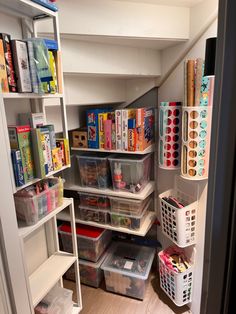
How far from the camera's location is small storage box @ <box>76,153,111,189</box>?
181 cm

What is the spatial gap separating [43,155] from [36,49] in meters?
0.48

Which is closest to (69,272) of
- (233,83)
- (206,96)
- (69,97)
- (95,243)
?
(95,243)

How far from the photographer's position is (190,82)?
138 centimetres

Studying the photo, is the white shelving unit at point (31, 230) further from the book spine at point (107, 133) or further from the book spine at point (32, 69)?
the book spine at point (107, 133)

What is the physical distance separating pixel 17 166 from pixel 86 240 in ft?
3.81

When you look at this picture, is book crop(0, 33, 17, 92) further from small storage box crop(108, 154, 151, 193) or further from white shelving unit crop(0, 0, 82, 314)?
small storage box crop(108, 154, 151, 193)

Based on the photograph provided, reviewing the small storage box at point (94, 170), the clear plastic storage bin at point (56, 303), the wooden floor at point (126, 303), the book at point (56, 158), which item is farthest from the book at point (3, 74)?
the wooden floor at point (126, 303)

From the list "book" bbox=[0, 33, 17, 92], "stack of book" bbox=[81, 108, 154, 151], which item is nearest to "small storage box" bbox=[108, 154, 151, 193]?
"stack of book" bbox=[81, 108, 154, 151]

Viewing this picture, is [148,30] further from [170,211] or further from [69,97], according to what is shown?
[170,211]

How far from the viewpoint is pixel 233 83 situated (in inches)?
14.1

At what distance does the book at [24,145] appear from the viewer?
3.39 ft

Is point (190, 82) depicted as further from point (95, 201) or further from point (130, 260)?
point (130, 260)

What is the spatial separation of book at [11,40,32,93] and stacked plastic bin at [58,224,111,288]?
1304mm

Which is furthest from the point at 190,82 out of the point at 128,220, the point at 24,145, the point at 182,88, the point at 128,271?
the point at 128,271
